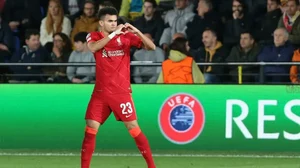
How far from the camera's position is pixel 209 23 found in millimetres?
17125

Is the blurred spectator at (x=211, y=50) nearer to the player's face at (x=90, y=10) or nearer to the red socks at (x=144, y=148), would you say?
the player's face at (x=90, y=10)

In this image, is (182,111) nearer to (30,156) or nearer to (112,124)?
(112,124)

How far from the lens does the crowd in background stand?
1569 centimetres

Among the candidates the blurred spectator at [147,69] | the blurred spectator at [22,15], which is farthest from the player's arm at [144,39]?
the blurred spectator at [22,15]

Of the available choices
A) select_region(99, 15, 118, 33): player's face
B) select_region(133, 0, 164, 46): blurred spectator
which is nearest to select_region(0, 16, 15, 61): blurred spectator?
select_region(133, 0, 164, 46): blurred spectator

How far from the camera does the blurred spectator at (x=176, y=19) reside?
1723 centimetres

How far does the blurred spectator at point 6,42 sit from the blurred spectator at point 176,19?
288 centimetres

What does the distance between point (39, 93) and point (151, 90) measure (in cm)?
164

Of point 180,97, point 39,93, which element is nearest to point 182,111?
point 180,97

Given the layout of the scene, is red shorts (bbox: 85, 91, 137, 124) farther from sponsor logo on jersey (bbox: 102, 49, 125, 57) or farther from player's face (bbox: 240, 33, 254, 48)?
player's face (bbox: 240, 33, 254, 48)

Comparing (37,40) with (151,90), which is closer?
(151,90)

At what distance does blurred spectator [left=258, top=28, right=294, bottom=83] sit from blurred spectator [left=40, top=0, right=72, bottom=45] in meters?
4.00

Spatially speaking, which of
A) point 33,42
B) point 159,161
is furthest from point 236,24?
point 159,161

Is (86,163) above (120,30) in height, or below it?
below
